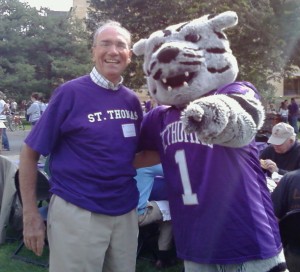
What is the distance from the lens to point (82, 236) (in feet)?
8.07

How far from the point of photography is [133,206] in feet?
8.46

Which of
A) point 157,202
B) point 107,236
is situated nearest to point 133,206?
point 107,236

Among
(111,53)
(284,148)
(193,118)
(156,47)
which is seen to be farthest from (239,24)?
(193,118)

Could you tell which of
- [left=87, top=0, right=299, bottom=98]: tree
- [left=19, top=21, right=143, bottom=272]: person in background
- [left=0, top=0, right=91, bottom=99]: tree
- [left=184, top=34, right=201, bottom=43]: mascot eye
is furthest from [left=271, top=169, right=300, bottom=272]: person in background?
[left=0, top=0, right=91, bottom=99]: tree

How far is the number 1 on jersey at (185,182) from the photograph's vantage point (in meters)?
2.02

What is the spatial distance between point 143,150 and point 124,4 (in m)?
18.6

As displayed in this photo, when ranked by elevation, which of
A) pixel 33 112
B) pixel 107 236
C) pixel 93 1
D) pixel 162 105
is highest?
pixel 93 1

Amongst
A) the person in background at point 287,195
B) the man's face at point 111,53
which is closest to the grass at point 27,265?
the person in background at point 287,195

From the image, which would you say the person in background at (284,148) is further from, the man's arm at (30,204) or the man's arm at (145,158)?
the man's arm at (30,204)

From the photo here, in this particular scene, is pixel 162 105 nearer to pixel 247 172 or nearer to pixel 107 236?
pixel 247 172

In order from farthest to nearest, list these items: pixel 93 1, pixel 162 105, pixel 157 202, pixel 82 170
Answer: pixel 93 1
pixel 157 202
pixel 82 170
pixel 162 105

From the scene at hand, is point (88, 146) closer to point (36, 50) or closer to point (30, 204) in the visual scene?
point (30, 204)

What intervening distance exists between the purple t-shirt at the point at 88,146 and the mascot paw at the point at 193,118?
84 cm

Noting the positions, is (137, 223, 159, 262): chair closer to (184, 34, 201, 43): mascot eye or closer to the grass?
the grass
